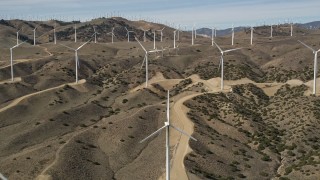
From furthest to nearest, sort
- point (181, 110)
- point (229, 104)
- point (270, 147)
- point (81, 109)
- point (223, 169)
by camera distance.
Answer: point (81, 109) → point (229, 104) → point (181, 110) → point (270, 147) → point (223, 169)

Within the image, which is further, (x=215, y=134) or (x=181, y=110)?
(x=181, y=110)

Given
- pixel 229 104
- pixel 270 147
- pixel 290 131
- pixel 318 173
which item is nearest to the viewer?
pixel 318 173

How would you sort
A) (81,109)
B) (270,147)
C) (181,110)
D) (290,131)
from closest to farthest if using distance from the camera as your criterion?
(270,147)
(290,131)
(181,110)
(81,109)

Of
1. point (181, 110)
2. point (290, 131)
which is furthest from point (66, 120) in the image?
point (290, 131)

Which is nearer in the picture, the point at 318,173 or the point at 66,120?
the point at 318,173

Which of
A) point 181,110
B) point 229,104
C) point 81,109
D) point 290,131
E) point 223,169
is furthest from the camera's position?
point 81,109

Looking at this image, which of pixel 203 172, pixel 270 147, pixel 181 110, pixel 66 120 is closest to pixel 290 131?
pixel 270 147

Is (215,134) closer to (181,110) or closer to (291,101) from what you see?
(181,110)

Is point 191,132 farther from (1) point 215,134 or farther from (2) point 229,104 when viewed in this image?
(2) point 229,104
